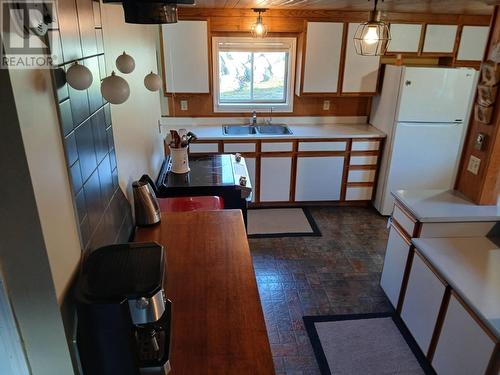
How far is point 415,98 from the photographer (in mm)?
3697

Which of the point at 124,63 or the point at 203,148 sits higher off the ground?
the point at 124,63

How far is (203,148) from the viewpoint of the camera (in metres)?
3.92

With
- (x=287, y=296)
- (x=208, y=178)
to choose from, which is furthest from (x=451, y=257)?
(x=208, y=178)

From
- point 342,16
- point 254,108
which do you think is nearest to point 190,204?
point 254,108

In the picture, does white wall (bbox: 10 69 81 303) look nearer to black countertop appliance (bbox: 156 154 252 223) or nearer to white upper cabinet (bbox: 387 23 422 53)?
black countertop appliance (bbox: 156 154 252 223)

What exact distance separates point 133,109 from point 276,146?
2068 mm

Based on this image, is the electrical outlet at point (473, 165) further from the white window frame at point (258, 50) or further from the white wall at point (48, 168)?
the white wall at point (48, 168)

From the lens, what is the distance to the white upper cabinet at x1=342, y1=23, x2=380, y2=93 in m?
3.96

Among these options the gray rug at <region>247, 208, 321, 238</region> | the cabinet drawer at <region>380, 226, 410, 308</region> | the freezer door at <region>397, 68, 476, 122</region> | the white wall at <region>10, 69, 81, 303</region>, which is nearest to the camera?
the white wall at <region>10, 69, 81, 303</region>

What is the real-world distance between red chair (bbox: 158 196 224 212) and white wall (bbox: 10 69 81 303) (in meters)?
1.22

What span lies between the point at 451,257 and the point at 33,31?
224 centimetres

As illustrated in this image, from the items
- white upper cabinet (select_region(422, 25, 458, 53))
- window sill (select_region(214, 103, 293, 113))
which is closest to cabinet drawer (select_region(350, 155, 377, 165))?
window sill (select_region(214, 103, 293, 113))

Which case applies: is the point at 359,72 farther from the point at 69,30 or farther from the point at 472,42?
the point at 69,30

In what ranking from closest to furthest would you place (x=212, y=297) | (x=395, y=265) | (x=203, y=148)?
1. (x=212, y=297)
2. (x=395, y=265)
3. (x=203, y=148)
